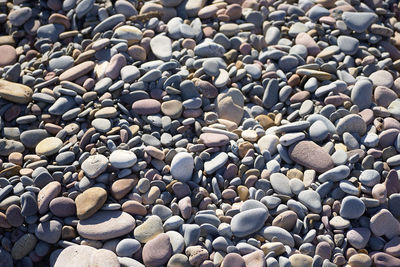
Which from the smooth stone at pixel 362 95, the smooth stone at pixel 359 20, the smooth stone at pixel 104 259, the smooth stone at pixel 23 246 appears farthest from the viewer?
the smooth stone at pixel 359 20

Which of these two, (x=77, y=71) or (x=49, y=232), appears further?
(x=77, y=71)

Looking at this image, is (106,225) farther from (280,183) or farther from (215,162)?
(280,183)

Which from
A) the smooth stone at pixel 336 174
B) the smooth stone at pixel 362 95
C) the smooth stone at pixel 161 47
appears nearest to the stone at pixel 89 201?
the smooth stone at pixel 161 47

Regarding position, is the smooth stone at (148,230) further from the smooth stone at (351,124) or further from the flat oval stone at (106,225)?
the smooth stone at (351,124)

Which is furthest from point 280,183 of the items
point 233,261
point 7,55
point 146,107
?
point 7,55

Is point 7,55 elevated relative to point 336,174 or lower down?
elevated

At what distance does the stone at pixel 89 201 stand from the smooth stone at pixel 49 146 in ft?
0.86

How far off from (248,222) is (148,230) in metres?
0.39

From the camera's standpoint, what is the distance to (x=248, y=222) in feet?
5.45

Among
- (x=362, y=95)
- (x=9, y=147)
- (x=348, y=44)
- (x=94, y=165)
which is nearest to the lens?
(x=94, y=165)

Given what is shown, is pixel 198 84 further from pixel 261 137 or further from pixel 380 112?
pixel 380 112

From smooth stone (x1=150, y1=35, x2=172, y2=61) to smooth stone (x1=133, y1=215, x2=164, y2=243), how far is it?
2.82ft

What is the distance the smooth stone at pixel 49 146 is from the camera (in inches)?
72.7

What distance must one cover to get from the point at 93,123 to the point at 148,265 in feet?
2.24
